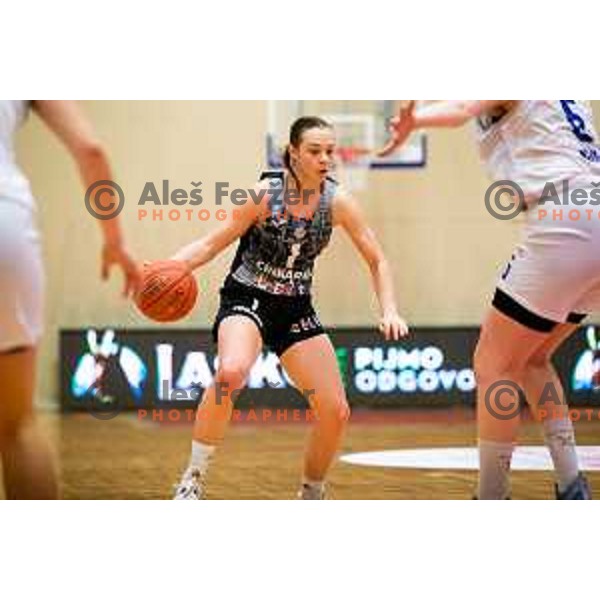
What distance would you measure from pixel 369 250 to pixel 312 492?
2.97 ft

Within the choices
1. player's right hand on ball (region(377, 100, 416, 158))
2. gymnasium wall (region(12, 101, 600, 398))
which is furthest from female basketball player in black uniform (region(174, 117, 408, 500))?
player's right hand on ball (region(377, 100, 416, 158))

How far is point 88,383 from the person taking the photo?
5.45 meters

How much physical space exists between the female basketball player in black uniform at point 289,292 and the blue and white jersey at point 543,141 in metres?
0.61

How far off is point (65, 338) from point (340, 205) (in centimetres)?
122

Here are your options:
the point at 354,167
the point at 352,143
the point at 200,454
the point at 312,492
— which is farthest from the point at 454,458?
the point at 354,167

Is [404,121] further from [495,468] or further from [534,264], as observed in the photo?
[495,468]

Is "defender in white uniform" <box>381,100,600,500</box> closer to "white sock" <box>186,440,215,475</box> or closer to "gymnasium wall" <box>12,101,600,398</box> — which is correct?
"gymnasium wall" <box>12,101,600,398</box>

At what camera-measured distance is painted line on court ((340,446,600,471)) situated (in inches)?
180

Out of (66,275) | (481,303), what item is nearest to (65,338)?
(66,275)

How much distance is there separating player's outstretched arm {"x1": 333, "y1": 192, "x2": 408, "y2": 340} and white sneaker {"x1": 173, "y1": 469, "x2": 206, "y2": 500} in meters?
0.85

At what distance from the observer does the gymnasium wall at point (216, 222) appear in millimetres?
4461
